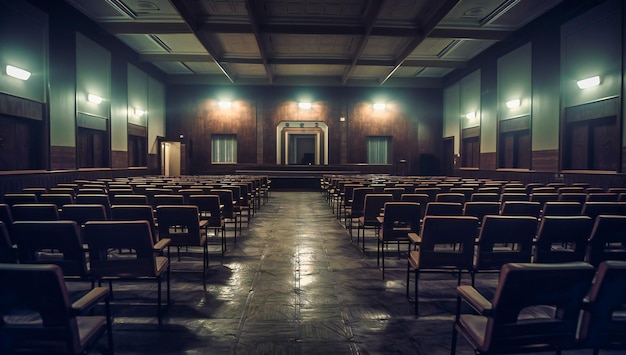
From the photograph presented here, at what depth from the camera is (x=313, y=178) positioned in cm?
1541

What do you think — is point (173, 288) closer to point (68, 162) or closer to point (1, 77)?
point (1, 77)

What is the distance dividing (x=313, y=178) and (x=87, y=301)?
1390 centimetres

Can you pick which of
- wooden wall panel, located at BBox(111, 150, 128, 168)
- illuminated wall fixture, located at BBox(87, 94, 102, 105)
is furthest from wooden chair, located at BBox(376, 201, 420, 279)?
wooden wall panel, located at BBox(111, 150, 128, 168)

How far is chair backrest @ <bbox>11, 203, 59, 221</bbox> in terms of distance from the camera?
3078 mm

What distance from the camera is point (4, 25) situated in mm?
7113

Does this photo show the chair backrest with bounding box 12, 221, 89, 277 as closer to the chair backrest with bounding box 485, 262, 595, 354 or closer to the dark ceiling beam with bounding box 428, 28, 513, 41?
the chair backrest with bounding box 485, 262, 595, 354

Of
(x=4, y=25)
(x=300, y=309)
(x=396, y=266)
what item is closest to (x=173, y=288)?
(x=300, y=309)

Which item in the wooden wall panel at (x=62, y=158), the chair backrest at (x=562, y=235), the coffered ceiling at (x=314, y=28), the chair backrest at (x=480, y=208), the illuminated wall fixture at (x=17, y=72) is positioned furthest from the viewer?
the coffered ceiling at (x=314, y=28)

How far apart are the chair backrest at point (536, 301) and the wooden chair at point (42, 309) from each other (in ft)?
5.51

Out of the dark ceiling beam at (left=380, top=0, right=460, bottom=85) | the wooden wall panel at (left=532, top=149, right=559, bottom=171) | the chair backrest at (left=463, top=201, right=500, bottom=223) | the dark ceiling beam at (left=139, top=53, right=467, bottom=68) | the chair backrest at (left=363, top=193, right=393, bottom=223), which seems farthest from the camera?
the dark ceiling beam at (left=139, top=53, right=467, bottom=68)

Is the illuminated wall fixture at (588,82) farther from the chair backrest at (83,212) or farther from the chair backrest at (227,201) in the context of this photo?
the chair backrest at (83,212)

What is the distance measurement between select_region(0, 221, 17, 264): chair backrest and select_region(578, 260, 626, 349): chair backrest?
3.20 metres

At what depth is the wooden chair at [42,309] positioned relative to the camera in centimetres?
135

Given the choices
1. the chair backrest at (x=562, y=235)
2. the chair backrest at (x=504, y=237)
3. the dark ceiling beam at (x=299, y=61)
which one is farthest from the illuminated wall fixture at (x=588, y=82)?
the chair backrest at (x=504, y=237)
